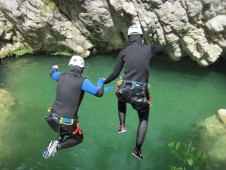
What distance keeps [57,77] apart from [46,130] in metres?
3.04

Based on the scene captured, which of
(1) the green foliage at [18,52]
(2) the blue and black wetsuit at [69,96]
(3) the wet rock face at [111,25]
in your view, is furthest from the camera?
(1) the green foliage at [18,52]

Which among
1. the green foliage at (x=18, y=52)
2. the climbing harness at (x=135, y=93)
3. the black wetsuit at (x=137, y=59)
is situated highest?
the black wetsuit at (x=137, y=59)

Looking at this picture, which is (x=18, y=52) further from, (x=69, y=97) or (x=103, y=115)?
(x=69, y=97)

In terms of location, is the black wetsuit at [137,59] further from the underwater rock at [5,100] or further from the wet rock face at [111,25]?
the wet rock face at [111,25]

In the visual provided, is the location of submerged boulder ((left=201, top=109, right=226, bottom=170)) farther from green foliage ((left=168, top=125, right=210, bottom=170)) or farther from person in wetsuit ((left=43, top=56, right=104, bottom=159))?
person in wetsuit ((left=43, top=56, right=104, bottom=159))

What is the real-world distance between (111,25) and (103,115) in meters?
5.11

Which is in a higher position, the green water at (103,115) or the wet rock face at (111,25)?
the wet rock face at (111,25)

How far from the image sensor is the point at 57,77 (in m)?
6.88

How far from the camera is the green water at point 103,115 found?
8094mm

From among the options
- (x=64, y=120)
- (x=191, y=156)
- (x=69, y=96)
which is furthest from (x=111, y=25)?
(x=191, y=156)

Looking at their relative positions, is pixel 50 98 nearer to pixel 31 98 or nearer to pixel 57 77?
pixel 31 98

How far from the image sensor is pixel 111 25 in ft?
45.7

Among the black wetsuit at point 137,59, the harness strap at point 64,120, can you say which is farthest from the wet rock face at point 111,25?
the harness strap at point 64,120

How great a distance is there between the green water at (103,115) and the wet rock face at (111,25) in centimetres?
86
